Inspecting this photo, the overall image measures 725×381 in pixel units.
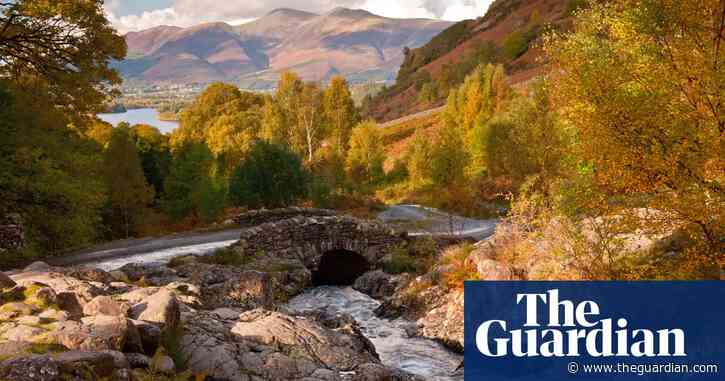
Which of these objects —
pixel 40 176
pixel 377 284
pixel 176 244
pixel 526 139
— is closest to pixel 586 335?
pixel 377 284

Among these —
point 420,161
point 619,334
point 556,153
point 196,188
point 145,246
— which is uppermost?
point 420,161

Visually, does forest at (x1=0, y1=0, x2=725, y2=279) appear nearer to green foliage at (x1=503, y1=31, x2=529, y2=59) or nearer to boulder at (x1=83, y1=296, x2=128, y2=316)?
boulder at (x1=83, y1=296, x2=128, y2=316)

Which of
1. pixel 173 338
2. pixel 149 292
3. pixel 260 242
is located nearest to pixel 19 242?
pixel 260 242

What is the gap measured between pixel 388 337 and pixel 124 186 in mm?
24661

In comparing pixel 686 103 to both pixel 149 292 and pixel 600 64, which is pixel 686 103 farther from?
pixel 149 292

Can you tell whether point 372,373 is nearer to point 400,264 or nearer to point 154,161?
point 400,264

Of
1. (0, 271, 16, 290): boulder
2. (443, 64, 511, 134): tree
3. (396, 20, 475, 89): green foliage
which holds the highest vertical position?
(396, 20, 475, 89): green foliage

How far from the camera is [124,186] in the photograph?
3744cm

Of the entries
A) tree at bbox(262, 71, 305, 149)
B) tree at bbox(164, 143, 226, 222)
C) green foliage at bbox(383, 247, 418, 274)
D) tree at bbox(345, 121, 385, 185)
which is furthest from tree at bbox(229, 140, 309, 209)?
tree at bbox(262, 71, 305, 149)

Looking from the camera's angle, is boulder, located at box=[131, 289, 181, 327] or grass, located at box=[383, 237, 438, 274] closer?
boulder, located at box=[131, 289, 181, 327]

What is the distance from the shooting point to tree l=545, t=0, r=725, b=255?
11672mm

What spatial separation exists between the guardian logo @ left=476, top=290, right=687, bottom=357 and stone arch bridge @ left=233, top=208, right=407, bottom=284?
46.5ft

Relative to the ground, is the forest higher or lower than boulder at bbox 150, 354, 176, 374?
higher

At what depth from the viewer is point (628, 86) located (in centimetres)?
1296
